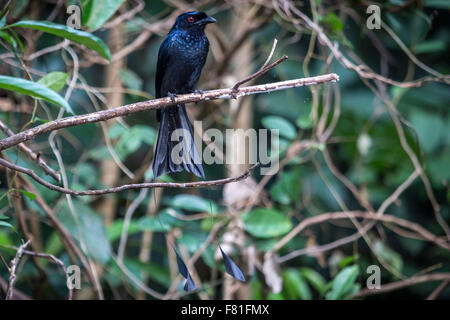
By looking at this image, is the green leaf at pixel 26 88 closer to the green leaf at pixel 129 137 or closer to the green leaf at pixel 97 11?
the green leaf at pixel 97 11

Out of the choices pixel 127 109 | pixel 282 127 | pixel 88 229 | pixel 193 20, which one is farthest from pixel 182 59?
pixel 88 229

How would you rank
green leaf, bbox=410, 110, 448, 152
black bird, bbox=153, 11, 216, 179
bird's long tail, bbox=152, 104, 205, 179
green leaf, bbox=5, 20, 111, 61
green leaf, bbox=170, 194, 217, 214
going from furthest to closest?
green leaf, bbox=410, 110, 448, 152 → green leaf, bbox=170, 194, 217, 214 → black bird, bbox=153, 11, 216, 179 → bird's long tail, bbox=152, 104, 205, 179 → green leaf, bbox=5, 20, 111, 61

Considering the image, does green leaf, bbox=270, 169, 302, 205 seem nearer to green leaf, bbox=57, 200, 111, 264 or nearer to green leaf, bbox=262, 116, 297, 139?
green leaf, bbox=262, 116, 297, 139

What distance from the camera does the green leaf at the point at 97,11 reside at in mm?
1833

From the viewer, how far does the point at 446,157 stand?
301 cm

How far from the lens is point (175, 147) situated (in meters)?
1.88

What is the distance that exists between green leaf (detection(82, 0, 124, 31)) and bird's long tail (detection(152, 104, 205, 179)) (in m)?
0.42

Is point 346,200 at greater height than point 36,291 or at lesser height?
greater

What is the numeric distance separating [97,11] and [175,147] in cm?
59

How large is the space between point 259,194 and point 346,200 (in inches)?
37.7

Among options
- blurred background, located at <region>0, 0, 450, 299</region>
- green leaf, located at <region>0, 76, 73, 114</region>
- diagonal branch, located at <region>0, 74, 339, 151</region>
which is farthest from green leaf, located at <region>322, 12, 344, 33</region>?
green leaf, located at <region>0, 76, 73, 114</region>

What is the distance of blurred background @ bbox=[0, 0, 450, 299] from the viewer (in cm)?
220
